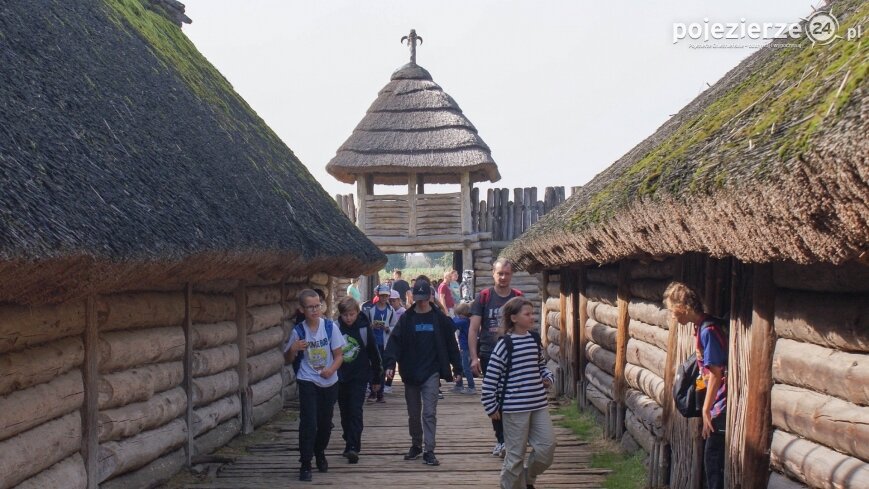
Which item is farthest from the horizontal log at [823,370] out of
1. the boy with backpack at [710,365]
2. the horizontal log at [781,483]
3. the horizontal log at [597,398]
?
the horizontal log at [597,398]

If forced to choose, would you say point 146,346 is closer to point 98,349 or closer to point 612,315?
point 98,349

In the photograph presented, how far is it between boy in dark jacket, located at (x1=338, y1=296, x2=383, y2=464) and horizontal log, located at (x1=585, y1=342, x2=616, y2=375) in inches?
109

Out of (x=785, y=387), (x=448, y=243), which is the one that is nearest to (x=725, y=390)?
(x=785, y=387)

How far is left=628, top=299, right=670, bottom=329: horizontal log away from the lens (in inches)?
350

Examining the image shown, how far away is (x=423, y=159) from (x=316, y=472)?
60.0 feet

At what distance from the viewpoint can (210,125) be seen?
11.5m

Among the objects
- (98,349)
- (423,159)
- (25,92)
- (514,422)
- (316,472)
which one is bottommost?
(316,472)

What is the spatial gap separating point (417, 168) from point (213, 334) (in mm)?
17040

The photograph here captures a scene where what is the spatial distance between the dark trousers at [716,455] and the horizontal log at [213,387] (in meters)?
4.97

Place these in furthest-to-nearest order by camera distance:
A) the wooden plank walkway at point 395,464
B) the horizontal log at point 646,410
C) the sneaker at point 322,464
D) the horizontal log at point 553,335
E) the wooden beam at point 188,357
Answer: the horizontal log at point 553,335
the wooden beam at point 188,357
the sneaker at point 322,464
the wooden plank walkway at point 395,464
the horizontal log at point 646,410

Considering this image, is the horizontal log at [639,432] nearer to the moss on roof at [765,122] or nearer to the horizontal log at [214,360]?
the moss on roof at [765,122]

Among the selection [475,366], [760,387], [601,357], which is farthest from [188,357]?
[760,387]

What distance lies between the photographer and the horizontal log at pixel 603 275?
38.1 ft

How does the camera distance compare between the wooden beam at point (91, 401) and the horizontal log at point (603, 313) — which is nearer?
the wooden beam at point (91, 401)
